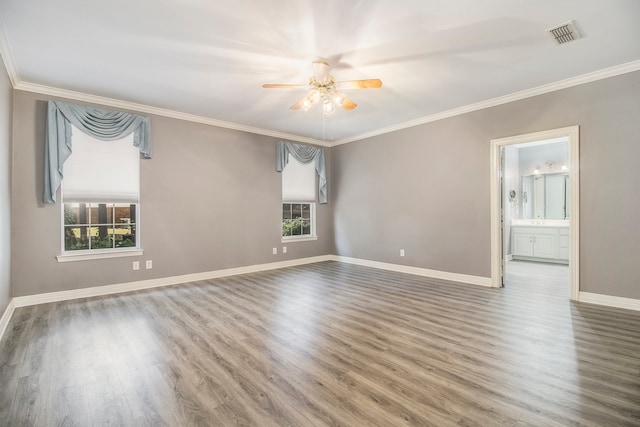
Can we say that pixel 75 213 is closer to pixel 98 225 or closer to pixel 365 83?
pixel 98 225

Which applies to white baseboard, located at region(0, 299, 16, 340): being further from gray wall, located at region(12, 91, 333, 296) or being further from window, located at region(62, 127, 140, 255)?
window, located at region(62, 127, 140, 255)

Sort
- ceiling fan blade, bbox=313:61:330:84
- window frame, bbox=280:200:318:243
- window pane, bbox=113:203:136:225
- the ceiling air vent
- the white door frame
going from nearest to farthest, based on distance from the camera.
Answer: the ceiling air vent → ceiling fan blade, bbox=313:61:330:84 → the white door frame → window pane, bbox=113:203:136:225 → window frame, bbox=280:200:318:243

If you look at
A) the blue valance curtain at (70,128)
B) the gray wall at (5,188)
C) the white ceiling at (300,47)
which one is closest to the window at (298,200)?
the white ceiling at (300,47)

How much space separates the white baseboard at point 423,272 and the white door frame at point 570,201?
20cm

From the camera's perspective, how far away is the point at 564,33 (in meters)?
2.68

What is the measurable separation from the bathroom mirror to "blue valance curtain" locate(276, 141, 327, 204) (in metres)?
4.96

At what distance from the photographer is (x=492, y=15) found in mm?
2438

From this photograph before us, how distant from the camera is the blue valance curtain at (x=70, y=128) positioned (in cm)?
372

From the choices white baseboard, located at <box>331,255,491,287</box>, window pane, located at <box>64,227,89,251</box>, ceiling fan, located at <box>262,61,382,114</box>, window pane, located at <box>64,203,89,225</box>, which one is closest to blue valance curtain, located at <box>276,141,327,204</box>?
white baseboard, located at <box>331,255,491,287</box>

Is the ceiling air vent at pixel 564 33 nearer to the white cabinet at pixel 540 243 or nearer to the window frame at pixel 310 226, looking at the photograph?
the window frame at pixel 310 226

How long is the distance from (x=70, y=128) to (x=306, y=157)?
389cm

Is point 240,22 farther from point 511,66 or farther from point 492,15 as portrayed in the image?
point 511,66

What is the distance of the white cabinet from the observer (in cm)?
624

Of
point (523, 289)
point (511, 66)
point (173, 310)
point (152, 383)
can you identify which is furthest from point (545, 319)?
point (173, 310)
